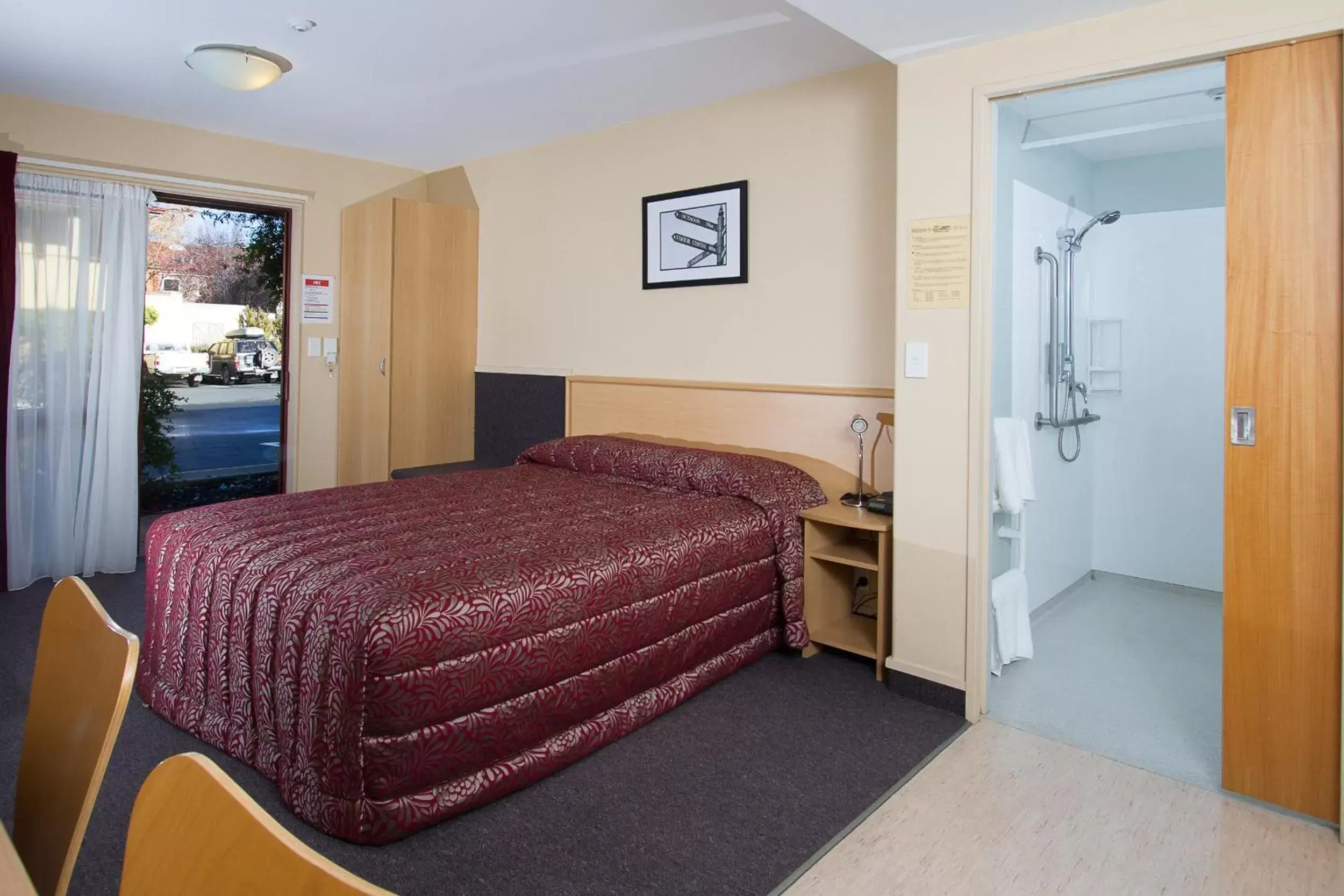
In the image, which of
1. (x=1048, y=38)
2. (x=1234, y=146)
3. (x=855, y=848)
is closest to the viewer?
(x=855, y=848)

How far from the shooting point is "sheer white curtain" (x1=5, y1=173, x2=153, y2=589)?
409cm

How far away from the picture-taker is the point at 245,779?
2.26 m

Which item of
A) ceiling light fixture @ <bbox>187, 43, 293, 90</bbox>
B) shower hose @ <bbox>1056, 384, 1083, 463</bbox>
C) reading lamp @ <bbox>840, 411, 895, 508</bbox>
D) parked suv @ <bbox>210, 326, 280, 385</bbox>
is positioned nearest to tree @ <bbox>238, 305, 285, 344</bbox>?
parked suv @ <bbox>210, 326, 280, 385</bbox>

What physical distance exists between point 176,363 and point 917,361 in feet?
13.3

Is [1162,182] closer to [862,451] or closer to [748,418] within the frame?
[862,451]

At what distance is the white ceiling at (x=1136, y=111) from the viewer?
8.45ft

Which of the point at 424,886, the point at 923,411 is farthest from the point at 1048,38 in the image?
the point at 424,886

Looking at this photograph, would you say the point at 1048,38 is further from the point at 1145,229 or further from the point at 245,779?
Result: the point at 245,779

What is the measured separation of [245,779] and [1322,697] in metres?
2.77

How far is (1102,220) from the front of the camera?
393 cm

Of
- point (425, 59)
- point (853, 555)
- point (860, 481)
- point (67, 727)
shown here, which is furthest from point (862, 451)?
point (67, 727)

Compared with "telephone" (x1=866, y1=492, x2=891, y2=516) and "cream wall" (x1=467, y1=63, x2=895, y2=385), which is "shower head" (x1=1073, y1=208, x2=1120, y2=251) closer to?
"cream wall" (x1=467, y1=63, x2=895, y2=385)

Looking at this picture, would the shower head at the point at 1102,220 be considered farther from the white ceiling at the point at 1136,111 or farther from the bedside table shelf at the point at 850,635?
the bedside table shelf at the point at 850,635

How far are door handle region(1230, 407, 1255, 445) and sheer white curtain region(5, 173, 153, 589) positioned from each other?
187 inches
